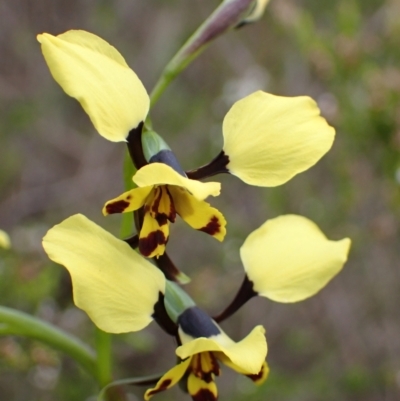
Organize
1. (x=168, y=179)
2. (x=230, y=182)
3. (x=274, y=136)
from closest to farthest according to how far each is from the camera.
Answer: (x=168, y=179), (x=274, y=136), (x=230, y=182)

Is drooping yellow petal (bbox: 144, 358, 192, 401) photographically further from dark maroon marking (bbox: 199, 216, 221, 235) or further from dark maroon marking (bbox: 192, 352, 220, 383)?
dark maroon marking (bbox: 199, 216, 221, 235)

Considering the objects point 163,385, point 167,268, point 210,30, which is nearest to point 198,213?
point 167,268

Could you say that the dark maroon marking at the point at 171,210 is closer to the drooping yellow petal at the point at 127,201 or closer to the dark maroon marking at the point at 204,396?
the drooping yellow petal at the point at 127,201

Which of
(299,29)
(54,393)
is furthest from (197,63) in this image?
(54,393)

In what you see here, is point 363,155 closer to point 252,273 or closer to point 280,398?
point 280,398

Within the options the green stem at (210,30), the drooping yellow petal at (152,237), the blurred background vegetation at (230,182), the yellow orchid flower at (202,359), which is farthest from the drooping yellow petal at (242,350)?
the blurred background vegetation at (230,182)

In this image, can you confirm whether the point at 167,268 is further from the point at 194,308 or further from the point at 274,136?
the point at 274,136
